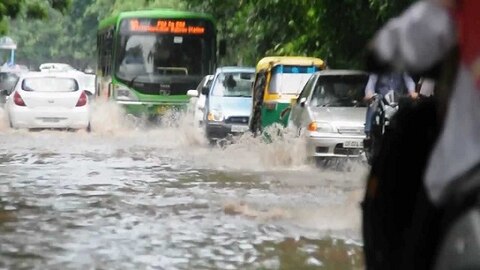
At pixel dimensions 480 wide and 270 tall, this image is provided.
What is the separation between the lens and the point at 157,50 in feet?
94.4

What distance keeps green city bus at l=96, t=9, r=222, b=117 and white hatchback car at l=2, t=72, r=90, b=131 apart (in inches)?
84.1

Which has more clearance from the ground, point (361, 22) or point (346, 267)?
point (361, 22)

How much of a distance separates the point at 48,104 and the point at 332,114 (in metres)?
11.1

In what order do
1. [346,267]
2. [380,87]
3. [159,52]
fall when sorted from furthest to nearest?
[159,52] → [380,87] → [346,267]

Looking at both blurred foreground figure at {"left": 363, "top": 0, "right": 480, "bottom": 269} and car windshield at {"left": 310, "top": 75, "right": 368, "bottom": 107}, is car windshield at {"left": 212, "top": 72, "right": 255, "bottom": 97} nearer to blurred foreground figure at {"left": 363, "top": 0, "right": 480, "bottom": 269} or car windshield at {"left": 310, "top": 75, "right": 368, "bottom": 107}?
car windshield at {"left": 310, "top": 75, "right": 368, "bottom": 107}

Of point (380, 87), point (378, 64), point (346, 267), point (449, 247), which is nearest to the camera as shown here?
point (449, 247)

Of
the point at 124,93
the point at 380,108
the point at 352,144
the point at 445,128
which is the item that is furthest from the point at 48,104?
the point at 445,128

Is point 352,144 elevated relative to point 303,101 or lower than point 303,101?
lower

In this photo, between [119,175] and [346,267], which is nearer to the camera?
[346,267]

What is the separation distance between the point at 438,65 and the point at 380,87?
11079 mm

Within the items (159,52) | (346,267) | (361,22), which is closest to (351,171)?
(361,22)

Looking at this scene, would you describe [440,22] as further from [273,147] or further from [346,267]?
[273,147]

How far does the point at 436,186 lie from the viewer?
3.37 meters

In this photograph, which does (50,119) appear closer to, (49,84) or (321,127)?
(49,84)
